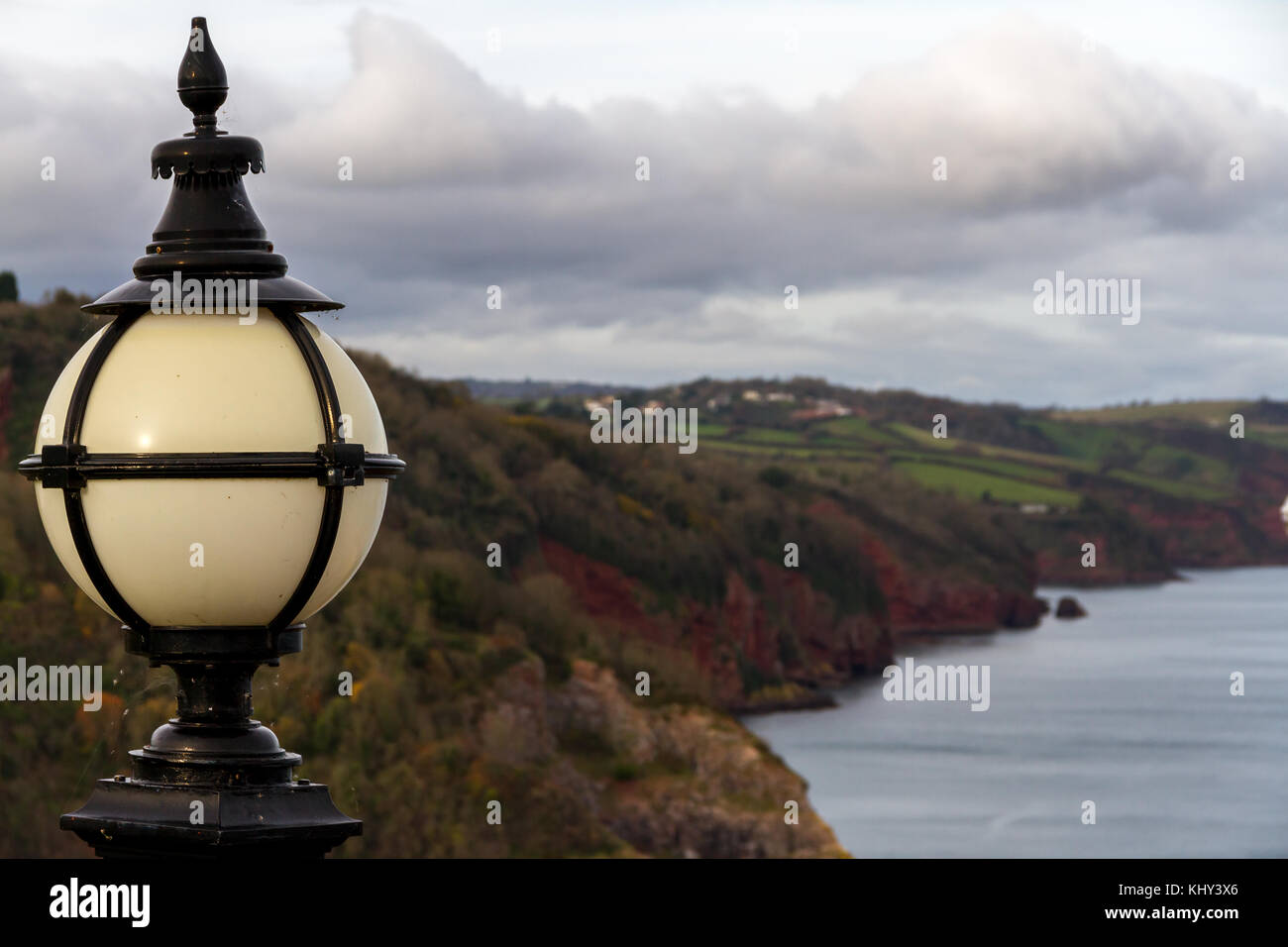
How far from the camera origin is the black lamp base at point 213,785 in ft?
10.9

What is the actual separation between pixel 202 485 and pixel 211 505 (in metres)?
0.04

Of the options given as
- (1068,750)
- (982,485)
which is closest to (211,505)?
(1068,750)

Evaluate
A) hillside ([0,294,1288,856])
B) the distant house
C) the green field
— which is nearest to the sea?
hillside ([0,294,1288,856])

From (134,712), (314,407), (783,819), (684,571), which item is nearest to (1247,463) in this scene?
(684,571)

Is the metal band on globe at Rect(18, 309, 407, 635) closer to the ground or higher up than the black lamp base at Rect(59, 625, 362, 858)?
higher up

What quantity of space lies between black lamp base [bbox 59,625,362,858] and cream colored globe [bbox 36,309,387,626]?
0.25 feet

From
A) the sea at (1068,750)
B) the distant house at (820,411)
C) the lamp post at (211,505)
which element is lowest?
the sea at (1068,750)

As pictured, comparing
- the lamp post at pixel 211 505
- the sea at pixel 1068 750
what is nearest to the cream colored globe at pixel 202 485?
the lamp post at pixel 211 505

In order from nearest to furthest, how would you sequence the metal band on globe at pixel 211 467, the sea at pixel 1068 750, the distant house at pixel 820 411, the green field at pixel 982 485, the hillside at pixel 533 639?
the metal band on globe at pixel 211 467, the hillside at pixel 533 639, the sea at pixel 1068 750, the green field at pixel 982 485, the distant house at pixel 820 411

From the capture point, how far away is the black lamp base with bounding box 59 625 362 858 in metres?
3.31

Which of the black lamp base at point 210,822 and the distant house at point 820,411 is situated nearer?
the black lamp base at point 210,822

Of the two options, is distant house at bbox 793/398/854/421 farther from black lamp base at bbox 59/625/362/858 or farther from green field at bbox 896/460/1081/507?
black lamp base at bbox 59/625/362/858

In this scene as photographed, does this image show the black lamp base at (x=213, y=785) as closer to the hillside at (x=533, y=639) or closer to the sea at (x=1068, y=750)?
the hillside at (x=533, y=639)

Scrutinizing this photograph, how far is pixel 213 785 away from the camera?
11.1 feet
